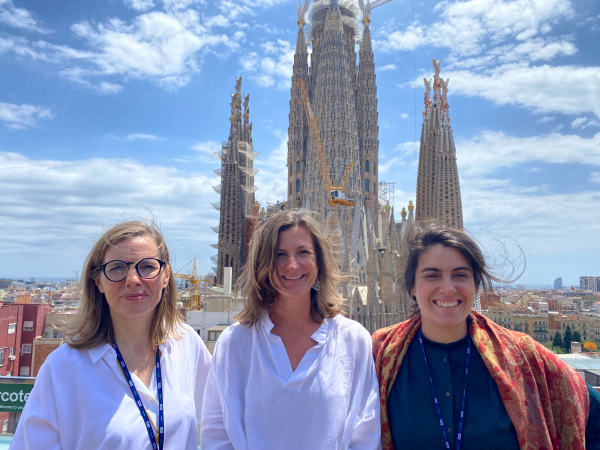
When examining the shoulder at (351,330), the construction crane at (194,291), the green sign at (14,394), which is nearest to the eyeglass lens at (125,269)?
the shoulder at (351,330)

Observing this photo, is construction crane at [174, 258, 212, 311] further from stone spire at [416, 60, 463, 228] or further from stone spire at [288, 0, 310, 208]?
stone spire at [416, 60, 463, 228]

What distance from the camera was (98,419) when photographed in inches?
92.0

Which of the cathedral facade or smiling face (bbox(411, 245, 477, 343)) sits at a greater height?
the cathedral facade

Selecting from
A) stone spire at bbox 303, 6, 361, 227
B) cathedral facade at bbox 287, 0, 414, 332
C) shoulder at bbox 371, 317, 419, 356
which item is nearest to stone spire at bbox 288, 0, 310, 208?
cathedral facade at bbox 287, 0, 414, 332

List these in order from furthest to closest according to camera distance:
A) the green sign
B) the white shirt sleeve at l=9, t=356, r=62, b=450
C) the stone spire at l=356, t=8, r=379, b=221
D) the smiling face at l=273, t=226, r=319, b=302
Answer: the stone spire at l=356, t=8, r=379, b=221
the green sign
the smiling face at l=273, t=226, r=319, b=302
the white shirt sleeve at l=9, t=356, r=62, b=450

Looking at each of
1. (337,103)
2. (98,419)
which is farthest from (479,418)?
(337,103)

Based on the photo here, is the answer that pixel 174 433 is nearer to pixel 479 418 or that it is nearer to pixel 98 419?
pixel 98 419

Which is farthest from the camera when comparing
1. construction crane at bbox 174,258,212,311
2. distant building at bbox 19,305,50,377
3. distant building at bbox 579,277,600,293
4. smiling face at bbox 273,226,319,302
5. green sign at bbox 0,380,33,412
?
distant building at bbox 579,277,600,293

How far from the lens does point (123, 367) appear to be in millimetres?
2586

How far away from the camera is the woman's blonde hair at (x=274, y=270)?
282 cm

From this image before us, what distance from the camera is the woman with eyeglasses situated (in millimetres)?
2328

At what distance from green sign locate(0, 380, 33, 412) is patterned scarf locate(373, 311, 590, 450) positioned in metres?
3.74

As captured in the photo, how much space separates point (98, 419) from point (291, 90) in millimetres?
52916

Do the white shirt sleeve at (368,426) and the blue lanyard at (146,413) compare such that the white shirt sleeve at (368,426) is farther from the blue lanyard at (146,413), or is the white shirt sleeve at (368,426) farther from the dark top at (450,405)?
the blue lanyard at (146,413)
